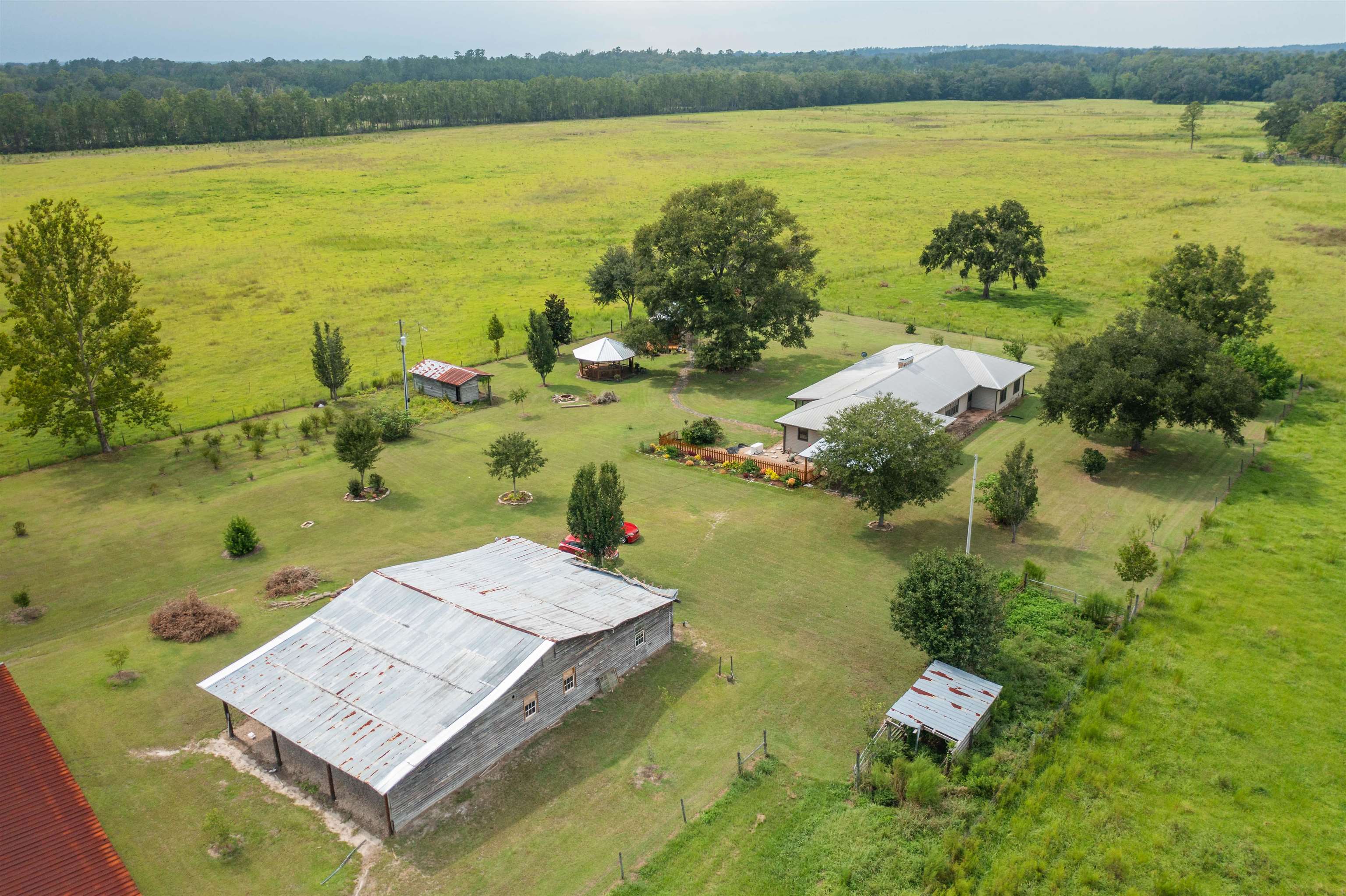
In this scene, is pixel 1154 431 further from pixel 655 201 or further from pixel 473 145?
pixel 473 145

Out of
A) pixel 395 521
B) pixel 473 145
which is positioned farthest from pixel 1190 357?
pixel 473 145

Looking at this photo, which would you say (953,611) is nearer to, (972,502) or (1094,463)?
(972,502)

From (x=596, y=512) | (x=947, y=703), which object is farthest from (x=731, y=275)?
(x=947, y=703)

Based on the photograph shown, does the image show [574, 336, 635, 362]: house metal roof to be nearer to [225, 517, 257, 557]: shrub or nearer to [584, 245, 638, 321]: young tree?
[584, 245, 638, 321]: young tree

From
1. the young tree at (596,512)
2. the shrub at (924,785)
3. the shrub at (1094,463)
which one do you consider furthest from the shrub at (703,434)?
the shrub at (924,785)

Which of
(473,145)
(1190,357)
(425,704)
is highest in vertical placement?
(473,145)

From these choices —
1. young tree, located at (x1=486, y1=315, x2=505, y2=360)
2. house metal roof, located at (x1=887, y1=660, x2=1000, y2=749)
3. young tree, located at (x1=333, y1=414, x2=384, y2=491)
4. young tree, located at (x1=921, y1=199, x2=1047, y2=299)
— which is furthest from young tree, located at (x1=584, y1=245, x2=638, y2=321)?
house metal roof, located at (x1=887, y1=660, x2=1000, y2=749)

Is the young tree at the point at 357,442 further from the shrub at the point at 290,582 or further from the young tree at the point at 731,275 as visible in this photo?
the young tree at the point at 731,275
